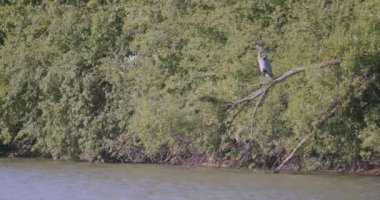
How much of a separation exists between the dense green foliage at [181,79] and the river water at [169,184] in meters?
0.54

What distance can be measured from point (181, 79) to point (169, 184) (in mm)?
2818

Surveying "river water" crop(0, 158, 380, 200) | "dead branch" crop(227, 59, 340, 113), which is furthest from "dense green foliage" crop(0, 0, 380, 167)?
"river water" crop(0, 158, 380, 200)

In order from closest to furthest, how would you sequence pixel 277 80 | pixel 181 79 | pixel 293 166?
pixel 277 80 → pixel 293 166 → pixel 181 79

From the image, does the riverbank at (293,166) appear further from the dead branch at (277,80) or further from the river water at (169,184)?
the dead branch at (277,80)

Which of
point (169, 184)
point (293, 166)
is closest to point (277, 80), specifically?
point (169, 184)

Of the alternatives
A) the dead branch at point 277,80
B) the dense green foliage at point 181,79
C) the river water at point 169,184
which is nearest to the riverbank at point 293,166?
the dense green foliage at point 181,79

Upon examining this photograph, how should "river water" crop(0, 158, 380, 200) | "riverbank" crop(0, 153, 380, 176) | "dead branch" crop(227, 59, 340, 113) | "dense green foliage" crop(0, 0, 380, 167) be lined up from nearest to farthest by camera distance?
1. "dead branch" crop(227, 59, 340, 113)
2. "dense green foliage" crop(0, 0, 380, 167)
3. "river water" crop(0, 158, 380, 200)
4. "riverbank" crop(0, 153, 380, 176)

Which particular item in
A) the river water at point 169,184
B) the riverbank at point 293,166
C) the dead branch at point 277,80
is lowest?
the river water at point 169,184

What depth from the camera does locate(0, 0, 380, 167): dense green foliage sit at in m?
13.2

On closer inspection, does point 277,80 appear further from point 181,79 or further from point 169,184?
point 181,79

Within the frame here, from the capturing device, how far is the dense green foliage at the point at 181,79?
1324cm

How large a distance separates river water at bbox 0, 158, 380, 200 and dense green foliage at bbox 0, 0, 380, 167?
536 mm

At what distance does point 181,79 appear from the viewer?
17.5m

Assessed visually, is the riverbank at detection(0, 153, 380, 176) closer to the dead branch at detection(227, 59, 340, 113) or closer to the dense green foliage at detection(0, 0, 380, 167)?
the dense green foliage at detection(0, 0, 380, 167)
